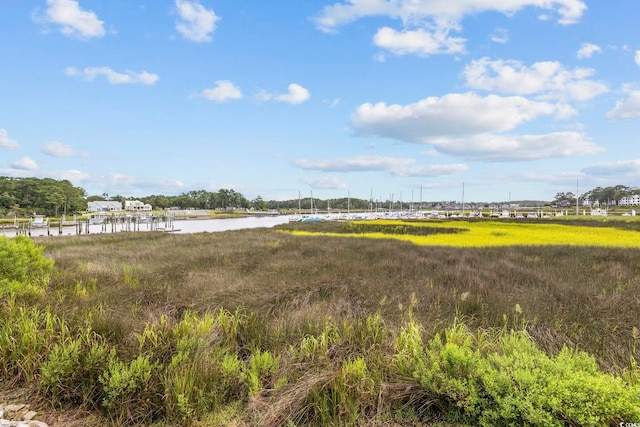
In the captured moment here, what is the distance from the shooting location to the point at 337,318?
5301mm

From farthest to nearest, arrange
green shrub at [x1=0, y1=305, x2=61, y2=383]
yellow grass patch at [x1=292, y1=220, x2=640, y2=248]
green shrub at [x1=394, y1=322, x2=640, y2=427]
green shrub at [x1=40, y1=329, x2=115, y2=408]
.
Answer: yellow grass patch at [x1=292, y1=220, x2=640, y2=248]
green shrub at [x1=0, y1=305, x2=61, y2=383]
green shrub at [x1=40, y1=329, x2=115, y2=408]
green shrub at [x1=394, y1=322, x2=640, y2=427]

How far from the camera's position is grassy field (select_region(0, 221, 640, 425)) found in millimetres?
3416

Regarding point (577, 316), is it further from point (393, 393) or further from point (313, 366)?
point (313, 366)

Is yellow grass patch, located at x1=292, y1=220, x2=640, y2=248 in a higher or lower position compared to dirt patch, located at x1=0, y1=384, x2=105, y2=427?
higher

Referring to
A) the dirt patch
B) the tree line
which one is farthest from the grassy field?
the tree line

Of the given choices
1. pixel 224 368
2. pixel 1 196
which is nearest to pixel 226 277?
pixel 224 368

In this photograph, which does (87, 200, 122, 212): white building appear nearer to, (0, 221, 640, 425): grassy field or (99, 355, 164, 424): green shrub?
(0, 221, 640, 425): grassy field

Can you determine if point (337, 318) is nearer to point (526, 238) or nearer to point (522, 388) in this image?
point (522, 388)

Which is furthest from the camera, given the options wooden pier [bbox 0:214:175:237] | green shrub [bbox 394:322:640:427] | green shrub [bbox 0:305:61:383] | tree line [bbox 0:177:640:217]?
tree line [bbox 0:177:640:217]

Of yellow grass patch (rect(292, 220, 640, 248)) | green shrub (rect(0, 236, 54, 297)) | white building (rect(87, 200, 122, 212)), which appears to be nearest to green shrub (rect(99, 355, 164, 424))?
green shrub (rect(0, 236, 54, 297))

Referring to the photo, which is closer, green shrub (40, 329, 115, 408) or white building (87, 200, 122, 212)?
green shrub (40, 329, 115, 408)

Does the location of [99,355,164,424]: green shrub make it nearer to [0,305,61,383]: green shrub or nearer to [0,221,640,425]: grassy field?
[0,221,640,425]: grassy field

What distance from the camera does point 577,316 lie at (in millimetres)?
5625

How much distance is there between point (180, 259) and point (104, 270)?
3.20m
